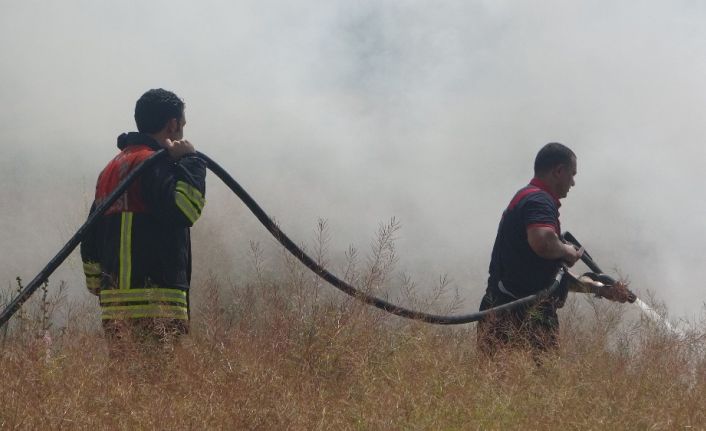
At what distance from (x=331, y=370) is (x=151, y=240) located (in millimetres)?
987

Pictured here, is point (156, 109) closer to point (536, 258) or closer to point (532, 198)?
point (532, 198)

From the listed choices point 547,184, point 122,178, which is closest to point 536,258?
point 547,184

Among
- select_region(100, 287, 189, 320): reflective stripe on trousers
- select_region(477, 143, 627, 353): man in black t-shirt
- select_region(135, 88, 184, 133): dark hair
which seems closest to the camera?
select_region(100, 287, 189, 320): reflective stripe on trousers

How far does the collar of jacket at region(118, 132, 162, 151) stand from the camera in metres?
4.61

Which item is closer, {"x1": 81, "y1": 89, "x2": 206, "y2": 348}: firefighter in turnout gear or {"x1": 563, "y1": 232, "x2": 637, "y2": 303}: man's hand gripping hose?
{"x1": 81, "y1": 89, "x2": 206, "y2": 348}: firefighter in turnout gear

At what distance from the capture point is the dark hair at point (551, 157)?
18.1 feet

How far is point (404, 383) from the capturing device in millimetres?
3652

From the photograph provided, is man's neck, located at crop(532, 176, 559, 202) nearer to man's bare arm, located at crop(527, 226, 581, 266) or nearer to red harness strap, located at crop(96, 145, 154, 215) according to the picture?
man's bare arm, located at crop(527, 226, 581, 266)

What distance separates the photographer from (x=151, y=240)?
4309 mm

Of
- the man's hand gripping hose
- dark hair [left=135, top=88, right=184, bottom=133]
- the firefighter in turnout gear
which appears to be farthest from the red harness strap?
the man's hand gripping hose

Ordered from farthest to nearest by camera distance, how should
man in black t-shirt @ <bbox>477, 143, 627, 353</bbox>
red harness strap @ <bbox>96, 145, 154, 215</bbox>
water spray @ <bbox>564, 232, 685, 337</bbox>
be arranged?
1. man in black t-shirt @ <bbox>477, 143, 627, 353</bbox>
2. water spray @ <bbox>564, 232, 685, 337</bbox>
3. red harness strap @ <bbox>96, 145, 154, 215</bbox>

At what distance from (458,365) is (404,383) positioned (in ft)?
1.59

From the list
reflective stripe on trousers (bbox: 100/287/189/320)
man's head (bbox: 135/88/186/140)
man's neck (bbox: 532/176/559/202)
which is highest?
man's head (bbox: 135/88/186/140)

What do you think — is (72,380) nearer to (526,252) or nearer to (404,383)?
(404,383)
